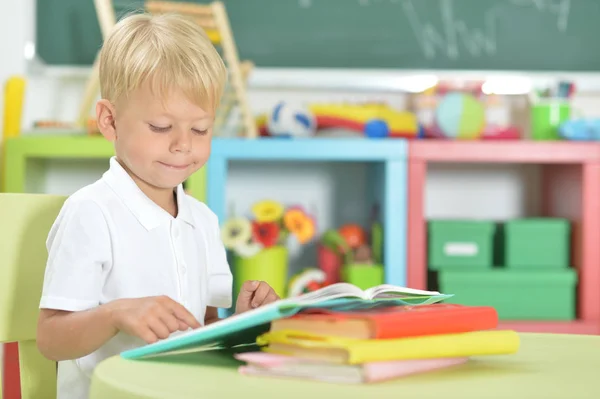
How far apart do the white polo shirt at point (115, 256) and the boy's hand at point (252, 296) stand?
12 centimetres

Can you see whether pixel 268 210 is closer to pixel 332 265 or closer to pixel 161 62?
pixel 332 265

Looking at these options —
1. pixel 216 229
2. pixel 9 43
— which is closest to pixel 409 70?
pixel 9 43

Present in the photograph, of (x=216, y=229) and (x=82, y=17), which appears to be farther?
(x=82, y=17)

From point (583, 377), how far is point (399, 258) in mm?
1734

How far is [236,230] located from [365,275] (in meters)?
0.37

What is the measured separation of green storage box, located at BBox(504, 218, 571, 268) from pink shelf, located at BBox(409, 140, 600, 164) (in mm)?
180

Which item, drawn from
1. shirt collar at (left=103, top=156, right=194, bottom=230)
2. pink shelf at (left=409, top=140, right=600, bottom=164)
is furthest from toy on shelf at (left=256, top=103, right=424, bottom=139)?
shirt collar at (left=103, top=156, right=194, bottom=230)

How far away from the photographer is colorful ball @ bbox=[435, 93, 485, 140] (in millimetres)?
2508

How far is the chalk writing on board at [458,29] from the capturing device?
2801 millimetres

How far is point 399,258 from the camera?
247 centimetres

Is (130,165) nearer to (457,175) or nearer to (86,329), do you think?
(86,329)

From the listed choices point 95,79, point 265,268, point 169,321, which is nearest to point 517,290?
point 265,268

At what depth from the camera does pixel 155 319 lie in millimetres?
822

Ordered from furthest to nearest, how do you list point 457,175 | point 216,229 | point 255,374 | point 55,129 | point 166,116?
point 457,175
point 55,129
point 216,229
point 166,116
point 255,374
